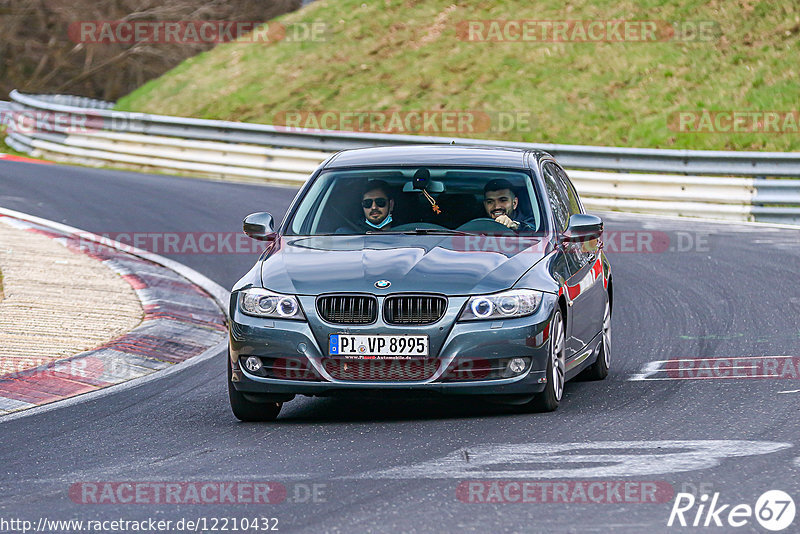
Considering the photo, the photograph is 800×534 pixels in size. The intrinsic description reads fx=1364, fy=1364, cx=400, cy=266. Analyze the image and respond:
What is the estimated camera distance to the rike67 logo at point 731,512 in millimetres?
5273

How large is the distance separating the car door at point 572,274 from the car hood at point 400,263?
316 millimetres

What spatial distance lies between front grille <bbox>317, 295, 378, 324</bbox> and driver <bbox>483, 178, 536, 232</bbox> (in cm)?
152

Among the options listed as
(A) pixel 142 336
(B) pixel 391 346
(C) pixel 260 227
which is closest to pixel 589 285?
(B) pixel 391 346

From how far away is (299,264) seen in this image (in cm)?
802

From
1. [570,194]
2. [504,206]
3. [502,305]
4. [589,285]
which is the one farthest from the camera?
[570,194]

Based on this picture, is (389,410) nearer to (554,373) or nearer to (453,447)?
(554,373)

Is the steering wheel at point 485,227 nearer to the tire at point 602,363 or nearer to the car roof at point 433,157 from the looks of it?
the car roof at point 433,157

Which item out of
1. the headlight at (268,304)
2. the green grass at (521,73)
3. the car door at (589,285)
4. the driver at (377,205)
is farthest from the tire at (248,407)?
the green grass at (521,73)

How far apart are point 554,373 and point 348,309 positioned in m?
1.27

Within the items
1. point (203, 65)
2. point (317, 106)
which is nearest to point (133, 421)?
point (317, 106)

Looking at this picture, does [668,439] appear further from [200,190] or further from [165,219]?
[200,190]

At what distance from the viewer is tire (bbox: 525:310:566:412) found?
775 centimetres

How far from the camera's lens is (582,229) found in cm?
858

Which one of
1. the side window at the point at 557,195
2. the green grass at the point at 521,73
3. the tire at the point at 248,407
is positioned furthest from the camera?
the green grass at the point at 521,73
